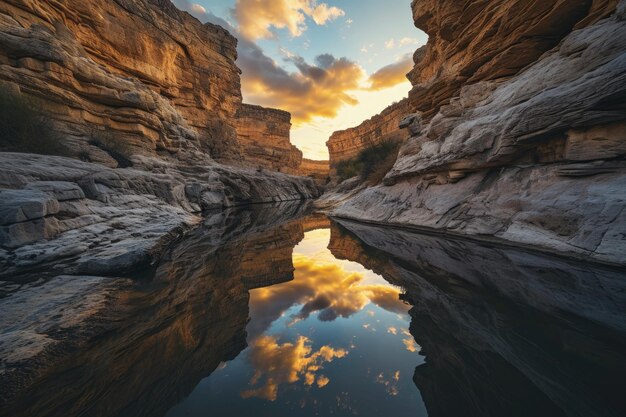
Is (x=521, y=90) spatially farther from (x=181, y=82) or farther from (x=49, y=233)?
(x=181, y=82)

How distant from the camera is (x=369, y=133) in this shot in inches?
1545

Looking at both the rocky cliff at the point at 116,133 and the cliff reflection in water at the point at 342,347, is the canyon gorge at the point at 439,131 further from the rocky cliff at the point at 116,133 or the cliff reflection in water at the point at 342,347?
the cliff reflection in water at the point at 342,347

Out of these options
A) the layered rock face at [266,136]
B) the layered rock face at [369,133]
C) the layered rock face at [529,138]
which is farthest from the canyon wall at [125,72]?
the layered rock face at [369,133]

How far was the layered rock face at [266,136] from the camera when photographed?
4045cm

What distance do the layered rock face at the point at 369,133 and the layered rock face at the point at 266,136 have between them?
924 centimetres

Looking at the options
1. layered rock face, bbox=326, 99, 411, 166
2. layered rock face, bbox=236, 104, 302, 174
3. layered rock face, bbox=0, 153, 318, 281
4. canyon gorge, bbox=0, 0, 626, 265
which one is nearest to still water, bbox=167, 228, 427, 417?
layered rock face, bbox=0, 153, 318, 281

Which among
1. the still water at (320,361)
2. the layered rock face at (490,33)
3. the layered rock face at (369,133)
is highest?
the layered rock face at (369,133)

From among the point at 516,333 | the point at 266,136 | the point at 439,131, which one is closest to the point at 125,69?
the point at 439,131

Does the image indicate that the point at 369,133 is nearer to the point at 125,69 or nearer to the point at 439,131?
the point at 125,69

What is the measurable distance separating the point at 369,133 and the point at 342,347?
40573 mm

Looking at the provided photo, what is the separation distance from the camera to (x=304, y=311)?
8.70 feet

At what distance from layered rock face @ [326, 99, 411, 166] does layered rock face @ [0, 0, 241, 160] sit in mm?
17674

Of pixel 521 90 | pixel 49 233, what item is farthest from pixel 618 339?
pixel 49 233

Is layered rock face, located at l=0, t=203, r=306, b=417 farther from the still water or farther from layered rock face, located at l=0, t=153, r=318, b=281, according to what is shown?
layered rock face, located at l=0, t=153, r=318, b=281
